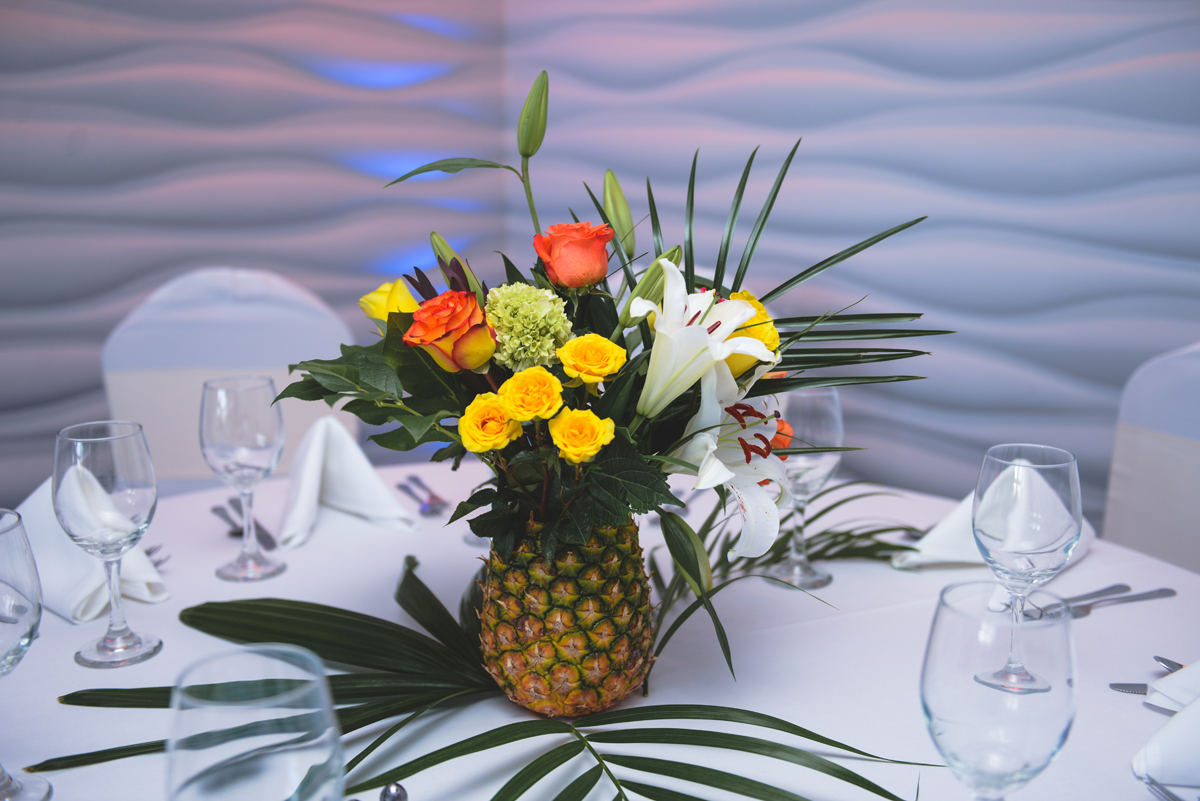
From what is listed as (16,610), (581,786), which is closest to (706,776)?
(581,786)

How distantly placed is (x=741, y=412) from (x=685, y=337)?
0.40ft

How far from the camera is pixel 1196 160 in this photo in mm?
1870

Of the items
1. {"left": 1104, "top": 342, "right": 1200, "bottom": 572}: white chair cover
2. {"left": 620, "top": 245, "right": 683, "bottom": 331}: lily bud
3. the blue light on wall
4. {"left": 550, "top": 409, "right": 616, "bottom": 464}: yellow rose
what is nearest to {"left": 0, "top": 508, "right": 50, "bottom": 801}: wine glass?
{"left": 550, "top": 409, "right": 616, "bottom": 464}: yellow rose

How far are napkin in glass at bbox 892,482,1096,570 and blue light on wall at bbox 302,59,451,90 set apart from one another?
9.44 ft

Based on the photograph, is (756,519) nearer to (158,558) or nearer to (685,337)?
(685,337)

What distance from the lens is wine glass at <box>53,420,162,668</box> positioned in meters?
0.88

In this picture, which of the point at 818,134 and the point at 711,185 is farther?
the point at 711,185

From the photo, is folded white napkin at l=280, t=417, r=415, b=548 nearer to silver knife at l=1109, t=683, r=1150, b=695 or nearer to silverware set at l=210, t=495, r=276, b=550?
silverware set at l=210, t=495, r=276, b=550

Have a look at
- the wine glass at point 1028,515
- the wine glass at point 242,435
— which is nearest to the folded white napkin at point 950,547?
the wine glass at point 1028,515

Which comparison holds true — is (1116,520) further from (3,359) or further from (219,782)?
(3,359)

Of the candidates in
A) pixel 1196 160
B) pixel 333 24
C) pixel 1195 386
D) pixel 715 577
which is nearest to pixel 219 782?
pixel 715 577

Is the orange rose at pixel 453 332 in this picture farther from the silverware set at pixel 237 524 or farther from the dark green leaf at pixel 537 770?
the silverware set at pixel 237 524

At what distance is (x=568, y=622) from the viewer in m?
0.78

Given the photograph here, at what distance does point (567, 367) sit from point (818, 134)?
209cm
